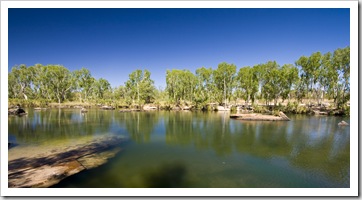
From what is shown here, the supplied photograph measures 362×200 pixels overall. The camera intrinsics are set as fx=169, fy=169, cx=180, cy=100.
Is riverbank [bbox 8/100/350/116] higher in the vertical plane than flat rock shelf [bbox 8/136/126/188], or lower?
higher

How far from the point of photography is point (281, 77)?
38688mm

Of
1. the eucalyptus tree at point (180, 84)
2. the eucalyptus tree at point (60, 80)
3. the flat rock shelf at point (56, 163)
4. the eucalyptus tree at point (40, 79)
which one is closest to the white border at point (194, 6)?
the flat rock shelf at point (56, 163)

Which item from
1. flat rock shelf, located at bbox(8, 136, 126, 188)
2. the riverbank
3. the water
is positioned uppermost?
the riverbank

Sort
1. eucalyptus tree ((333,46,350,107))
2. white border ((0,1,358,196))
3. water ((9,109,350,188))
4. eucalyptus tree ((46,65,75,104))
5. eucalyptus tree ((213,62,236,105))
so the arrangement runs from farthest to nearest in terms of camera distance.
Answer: eucalyptus tree ((46,65,75,104))
eucalyptus tree ((213,62,236,105))
eucalyptus tree ((333,46,350,107))
water ((9,109,350,188))
white border ((0,1,358,196))

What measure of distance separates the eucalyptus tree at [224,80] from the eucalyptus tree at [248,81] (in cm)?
254

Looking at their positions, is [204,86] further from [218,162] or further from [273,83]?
[218,162]

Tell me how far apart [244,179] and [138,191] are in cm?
539

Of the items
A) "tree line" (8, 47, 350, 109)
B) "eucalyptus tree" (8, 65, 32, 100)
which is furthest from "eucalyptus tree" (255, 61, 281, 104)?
"eucalyptus tree" (8, 65, 32, 100)

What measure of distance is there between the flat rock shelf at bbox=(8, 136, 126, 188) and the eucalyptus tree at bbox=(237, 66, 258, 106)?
40.2 m

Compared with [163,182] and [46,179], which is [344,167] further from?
[46,179]

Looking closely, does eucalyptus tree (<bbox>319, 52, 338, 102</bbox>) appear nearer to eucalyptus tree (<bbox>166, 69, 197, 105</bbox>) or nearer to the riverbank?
the riverbank

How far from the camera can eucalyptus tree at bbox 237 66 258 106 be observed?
4522cm

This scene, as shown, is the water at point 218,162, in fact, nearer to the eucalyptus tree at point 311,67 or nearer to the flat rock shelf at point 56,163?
the flat rock shelf at point 56,163

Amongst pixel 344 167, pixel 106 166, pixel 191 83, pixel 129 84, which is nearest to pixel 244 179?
pixel 344 167
